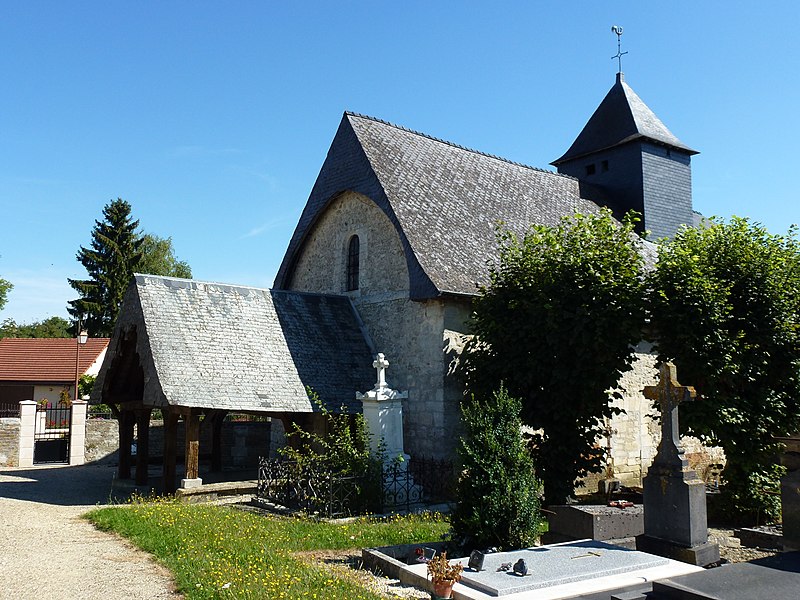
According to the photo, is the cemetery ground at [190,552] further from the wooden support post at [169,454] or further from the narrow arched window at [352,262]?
the narrow arched window at [352,262]

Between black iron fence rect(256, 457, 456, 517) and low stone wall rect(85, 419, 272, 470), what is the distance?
7.28 meters

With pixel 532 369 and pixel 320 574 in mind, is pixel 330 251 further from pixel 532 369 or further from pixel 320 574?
pixel 320 574

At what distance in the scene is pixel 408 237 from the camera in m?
13.3

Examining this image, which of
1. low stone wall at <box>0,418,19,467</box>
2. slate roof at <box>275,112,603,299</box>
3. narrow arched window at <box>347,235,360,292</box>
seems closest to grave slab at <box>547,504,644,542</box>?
slate roof at <box>275,112,603,299</box>

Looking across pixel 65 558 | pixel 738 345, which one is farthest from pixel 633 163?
pixel 65 558

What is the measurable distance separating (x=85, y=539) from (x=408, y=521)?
4.24m

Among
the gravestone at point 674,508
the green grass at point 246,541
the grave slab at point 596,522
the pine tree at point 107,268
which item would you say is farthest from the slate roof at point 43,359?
the gravestone at point 674,508

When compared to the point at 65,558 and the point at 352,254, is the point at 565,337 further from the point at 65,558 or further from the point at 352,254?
the point at 65,558

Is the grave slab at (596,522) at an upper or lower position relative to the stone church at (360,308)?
lower

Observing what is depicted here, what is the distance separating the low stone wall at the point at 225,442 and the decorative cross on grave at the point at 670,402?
486 inches

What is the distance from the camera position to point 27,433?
60.7 ft

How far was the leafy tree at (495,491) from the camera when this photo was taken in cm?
777

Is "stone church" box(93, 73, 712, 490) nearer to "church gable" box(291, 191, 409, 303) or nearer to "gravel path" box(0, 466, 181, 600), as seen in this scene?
"church gable" box(291, 191, 409, 303)

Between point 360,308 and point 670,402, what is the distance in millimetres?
8159
